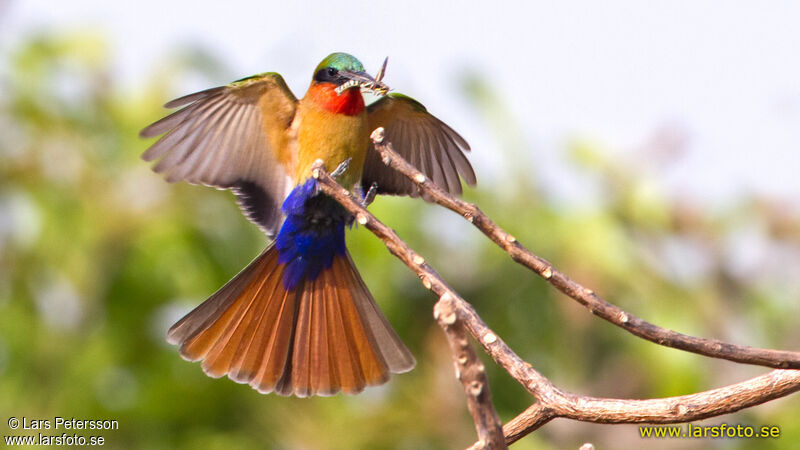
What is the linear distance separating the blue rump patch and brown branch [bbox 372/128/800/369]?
1.18 meters

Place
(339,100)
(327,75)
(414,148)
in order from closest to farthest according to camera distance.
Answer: (339,100)
(327,75)
(414,148)

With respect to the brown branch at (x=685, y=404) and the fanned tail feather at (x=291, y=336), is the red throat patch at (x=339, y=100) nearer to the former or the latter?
the fanned tail feather at (x=291, y=336)

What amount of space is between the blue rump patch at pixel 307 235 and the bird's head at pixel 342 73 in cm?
42

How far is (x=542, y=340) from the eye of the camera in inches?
255

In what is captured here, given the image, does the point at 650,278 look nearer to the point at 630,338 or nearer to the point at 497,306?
the point at 630,338

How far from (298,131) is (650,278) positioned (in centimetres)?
346

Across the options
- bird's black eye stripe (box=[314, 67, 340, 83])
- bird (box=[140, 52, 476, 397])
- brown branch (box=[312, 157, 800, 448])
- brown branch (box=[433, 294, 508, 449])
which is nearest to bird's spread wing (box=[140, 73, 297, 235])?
bird (box=[140, 52, 476, 397])

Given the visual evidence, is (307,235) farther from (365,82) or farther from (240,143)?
(365,82)

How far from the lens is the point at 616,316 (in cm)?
→ 233

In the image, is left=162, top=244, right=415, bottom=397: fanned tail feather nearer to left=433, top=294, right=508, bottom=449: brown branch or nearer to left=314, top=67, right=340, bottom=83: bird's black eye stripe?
left=314, top=67, right=340, bottom=83: bird's black eye stripe

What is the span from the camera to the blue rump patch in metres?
3.73

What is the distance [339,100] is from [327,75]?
167 mm

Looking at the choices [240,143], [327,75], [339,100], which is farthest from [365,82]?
[240,143]

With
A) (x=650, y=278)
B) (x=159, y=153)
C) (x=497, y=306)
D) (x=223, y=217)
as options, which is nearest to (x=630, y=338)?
(x=650, y=278)
